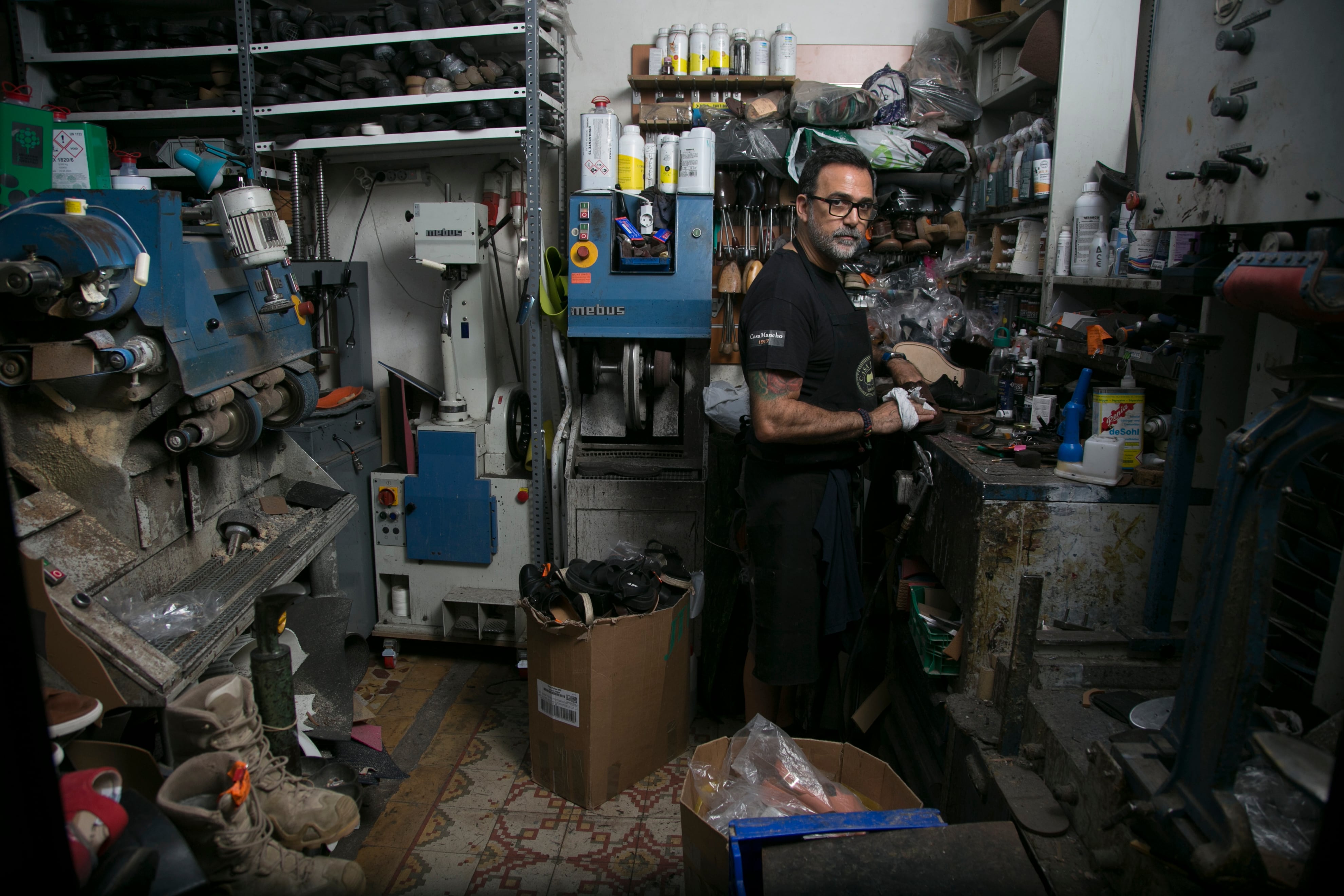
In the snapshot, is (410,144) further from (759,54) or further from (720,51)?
(759,54)

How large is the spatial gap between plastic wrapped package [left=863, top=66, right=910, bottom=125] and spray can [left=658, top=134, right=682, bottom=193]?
0.84 meters

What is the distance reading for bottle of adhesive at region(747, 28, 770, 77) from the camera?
124 inches

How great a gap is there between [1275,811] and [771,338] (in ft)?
4.25

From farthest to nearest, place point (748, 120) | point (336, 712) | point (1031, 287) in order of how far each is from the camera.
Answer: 1. point (748, 120)
2. point (1031, 287)
3. point (336, 712)

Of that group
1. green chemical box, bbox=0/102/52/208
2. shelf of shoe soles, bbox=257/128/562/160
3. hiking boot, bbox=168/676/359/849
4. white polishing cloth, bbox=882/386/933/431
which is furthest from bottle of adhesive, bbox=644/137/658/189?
hiking boot, bbox=168/676/359/849

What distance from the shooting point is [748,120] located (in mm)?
3094

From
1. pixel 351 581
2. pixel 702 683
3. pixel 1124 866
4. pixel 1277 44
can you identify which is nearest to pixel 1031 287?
pixel 1277 44

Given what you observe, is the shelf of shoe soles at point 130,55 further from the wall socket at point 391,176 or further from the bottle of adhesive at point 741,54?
the bottle of adhesive at point 741,54

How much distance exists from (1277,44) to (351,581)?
3031mm

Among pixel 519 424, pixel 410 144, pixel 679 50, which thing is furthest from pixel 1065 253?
pixel 410 144

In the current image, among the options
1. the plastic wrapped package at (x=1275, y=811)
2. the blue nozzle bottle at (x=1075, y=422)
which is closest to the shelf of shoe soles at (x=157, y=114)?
the blue nozzle bottle at (x=1075, y=422)

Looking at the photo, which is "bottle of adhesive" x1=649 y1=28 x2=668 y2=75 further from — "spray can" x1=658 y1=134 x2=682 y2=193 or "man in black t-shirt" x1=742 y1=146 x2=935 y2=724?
"man in black t-shirt" x1=742 y1=146 x2=935 y2=724

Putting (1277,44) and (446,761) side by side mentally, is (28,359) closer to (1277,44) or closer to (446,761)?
(446,761)

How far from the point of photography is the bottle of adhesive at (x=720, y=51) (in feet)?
10.4
